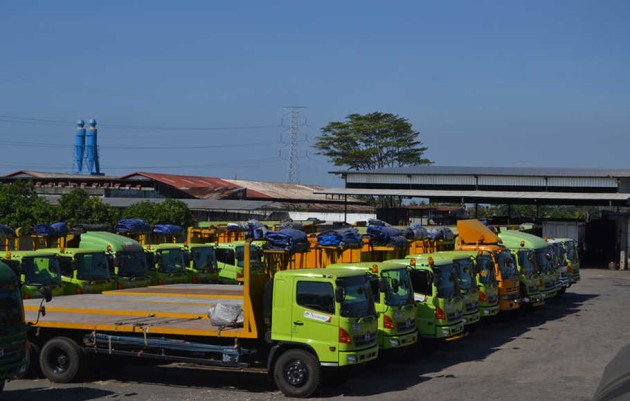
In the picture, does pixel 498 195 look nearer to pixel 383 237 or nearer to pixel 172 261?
pixel 172 261

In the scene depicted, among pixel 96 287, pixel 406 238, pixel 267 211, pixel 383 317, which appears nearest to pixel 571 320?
pixel 406 238

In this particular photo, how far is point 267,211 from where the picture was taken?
220ft

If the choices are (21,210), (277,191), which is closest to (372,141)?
(277,191)

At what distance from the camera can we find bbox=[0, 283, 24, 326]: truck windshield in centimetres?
1416

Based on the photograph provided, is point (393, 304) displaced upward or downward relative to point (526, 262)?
downward

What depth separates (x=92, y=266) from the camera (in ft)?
74.0

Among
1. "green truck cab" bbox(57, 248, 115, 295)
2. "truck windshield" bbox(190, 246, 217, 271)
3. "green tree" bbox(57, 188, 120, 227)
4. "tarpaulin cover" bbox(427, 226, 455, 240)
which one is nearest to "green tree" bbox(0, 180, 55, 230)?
"green tree" bbox(57, 188, 120, 227)

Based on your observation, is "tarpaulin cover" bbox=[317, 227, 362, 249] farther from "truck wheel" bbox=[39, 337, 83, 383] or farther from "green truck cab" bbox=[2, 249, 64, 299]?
"green truck cab" bbox=[2, 249, 64, 299]

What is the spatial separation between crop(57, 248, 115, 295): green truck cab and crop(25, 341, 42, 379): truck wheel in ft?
16.8

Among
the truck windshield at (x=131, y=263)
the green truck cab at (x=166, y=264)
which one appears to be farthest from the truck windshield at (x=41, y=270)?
the green truck cab at (x=166, y=264)

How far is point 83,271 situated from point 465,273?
32.3 ft

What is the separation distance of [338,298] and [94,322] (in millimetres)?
4988

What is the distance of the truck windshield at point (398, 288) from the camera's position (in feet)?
A: 55.2

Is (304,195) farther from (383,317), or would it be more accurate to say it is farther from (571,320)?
(383,317)
